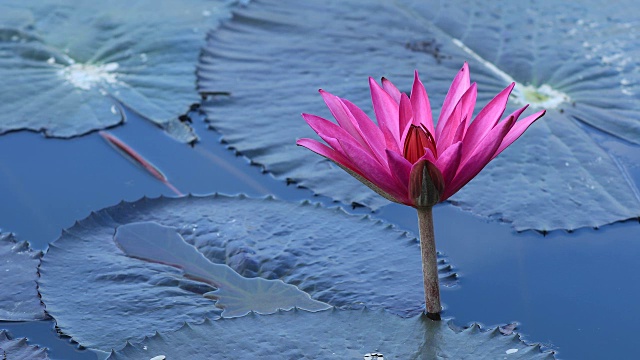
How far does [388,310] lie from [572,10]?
1.80 m

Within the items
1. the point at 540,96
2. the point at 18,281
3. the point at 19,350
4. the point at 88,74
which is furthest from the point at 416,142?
the point at 88,74

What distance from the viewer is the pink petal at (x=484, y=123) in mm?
1531

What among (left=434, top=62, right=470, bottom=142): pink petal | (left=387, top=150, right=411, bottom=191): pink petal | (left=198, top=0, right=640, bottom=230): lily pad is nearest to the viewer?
(left=387, top=150, right=411, bottom=191): pink petal

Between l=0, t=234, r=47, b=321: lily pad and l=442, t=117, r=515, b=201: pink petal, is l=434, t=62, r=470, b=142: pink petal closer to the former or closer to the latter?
l=442, t=117, r=515, b=201: pink petal

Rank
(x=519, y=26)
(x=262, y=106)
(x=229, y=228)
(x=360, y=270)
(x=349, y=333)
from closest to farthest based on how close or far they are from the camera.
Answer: (x=349, y=333), (x=360, y=270), (x=229, y=228), (x=262, y=106), (x=519, y=26)

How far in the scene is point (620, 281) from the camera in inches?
79.4

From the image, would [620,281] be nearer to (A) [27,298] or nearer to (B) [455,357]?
(B) [455,357]

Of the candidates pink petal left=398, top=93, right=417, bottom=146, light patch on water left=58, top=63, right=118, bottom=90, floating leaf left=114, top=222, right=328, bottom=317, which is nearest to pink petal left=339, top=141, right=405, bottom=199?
pink petal left=398, top=93, right=417, bottom=146

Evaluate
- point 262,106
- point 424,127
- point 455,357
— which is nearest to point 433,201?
point 424,127

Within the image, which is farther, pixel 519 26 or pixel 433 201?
pixel 519 26

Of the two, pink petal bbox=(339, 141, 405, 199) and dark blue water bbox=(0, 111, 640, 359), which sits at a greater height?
pink petal bbox=(339, 141, 405, 199)

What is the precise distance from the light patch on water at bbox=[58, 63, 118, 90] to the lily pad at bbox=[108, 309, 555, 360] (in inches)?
58.9

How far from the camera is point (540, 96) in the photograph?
272cm

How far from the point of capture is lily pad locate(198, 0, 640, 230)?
2.31m
